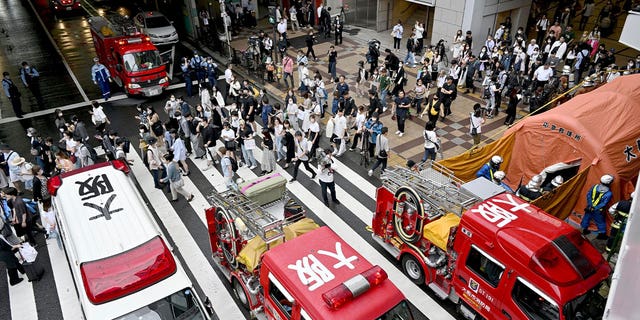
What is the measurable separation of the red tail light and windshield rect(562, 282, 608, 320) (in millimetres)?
7197

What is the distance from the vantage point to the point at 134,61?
19922mm

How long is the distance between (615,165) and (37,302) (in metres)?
14.2

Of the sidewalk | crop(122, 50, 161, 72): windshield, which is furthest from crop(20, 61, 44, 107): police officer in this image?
the sidewalk

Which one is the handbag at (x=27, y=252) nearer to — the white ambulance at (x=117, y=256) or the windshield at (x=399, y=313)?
the white ambulance at (x=117, y=256)

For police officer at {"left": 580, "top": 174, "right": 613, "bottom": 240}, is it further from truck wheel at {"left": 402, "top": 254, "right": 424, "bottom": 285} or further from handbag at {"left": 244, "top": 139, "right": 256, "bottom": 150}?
handbag at {"left": 244, "top": 139, "right": 256, "bottom": 150}

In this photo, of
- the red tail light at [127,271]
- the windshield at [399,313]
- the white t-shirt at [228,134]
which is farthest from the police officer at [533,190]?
the white t-shirt at [228,134]

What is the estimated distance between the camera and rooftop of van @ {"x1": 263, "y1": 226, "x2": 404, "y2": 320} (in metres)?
6.64

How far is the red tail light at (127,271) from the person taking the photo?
25.7ft

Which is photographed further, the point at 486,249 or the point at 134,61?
the point at 134,61

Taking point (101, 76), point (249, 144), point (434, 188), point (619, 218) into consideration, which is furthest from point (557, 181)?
point (101, 76)

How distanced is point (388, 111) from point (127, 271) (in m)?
12.8

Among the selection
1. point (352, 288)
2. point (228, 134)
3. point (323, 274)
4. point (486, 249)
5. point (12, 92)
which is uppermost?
point (352, 288)

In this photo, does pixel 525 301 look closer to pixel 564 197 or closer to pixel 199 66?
pixel 564 197

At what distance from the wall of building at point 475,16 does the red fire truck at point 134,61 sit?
14.6 m
